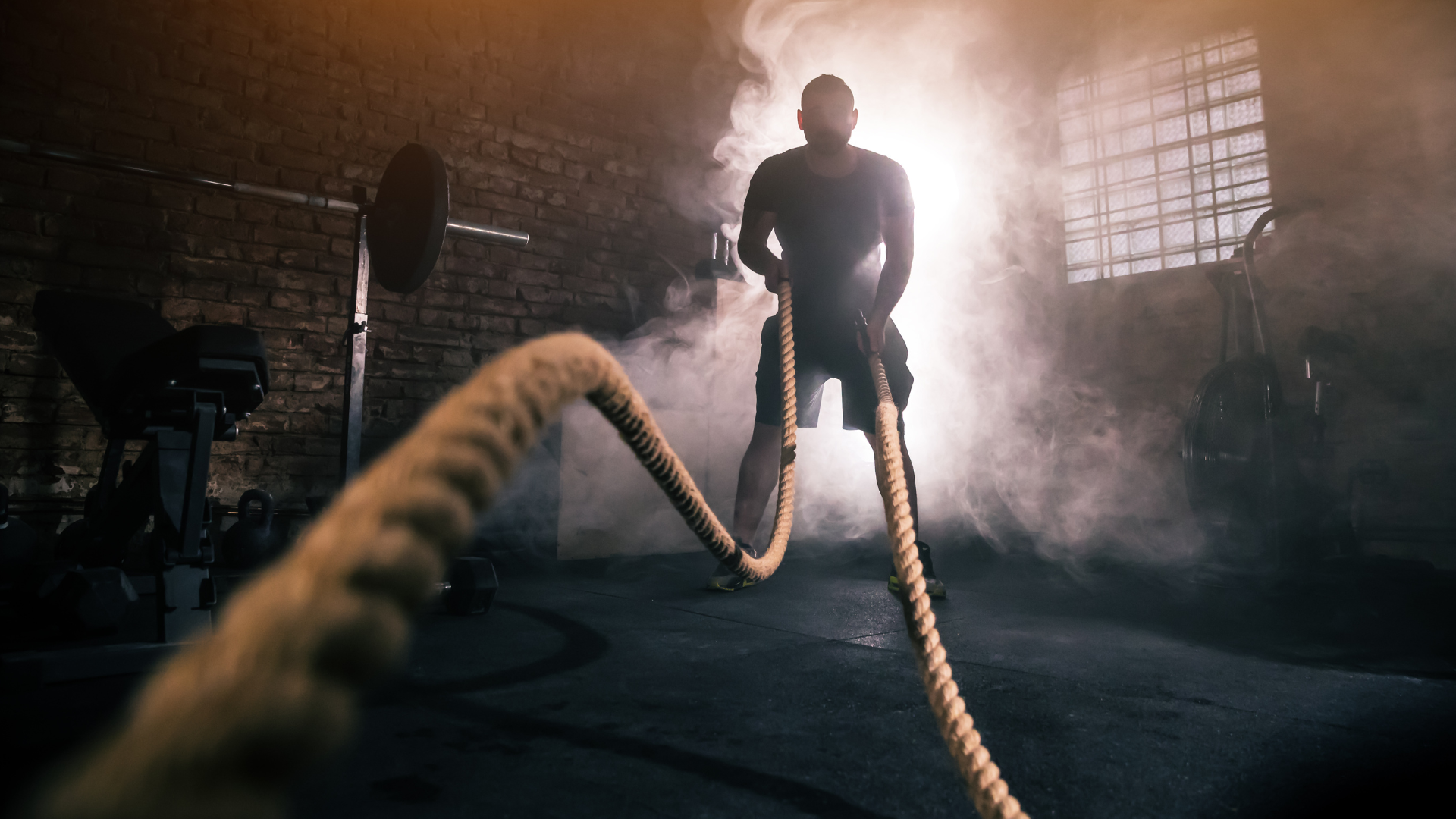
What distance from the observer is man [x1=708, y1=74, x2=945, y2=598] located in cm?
243

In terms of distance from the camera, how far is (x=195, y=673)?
23cm

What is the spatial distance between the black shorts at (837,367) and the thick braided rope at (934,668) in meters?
1.37

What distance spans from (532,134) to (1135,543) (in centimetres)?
394

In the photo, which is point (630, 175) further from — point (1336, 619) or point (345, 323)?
point (1336, 619)

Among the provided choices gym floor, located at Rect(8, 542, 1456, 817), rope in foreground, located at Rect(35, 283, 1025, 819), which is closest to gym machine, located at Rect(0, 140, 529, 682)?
gym floor, located at Rect(8, 542, 1456, 817)

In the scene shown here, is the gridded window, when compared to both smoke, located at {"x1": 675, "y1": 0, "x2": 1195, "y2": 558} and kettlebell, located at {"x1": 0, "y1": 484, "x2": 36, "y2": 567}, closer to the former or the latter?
smoke, located at {"x1": 675, "y1": 0, "x2": 1195, "y2": 558}

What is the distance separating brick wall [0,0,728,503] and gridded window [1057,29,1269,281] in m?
3.49

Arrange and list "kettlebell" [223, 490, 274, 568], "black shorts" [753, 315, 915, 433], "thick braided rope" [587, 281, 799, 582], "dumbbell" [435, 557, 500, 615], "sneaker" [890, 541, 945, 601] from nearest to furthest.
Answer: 1. "thick braided rope" [587, 281, 799, 582]
2. "dumbbell" [435, 557, 500, 615]
3. "sneaker" [890, 541, 945, 601]
4. "black shorts" [753, 315, 915, 433]
5. "kettlebell" [223, 490, 274, 568]

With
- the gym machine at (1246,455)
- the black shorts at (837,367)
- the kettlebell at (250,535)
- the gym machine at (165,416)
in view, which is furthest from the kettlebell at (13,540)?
the gym machine at (1246,455)

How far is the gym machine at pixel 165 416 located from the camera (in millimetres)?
1512

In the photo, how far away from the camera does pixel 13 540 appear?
220cm

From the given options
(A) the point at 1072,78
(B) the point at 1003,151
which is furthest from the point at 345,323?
(A) the point at 1072,78

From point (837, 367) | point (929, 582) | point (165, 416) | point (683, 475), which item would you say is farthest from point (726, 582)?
point (683, 475)

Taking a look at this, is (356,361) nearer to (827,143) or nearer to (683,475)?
(827,143)
